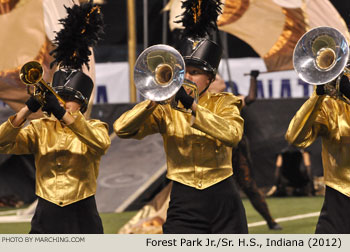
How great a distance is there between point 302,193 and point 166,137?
683cm

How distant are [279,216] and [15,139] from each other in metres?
5.04

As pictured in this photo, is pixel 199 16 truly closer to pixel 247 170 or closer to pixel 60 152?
pixel 60 152

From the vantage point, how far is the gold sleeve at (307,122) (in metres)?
4.09

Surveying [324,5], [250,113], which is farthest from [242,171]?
[250,113]

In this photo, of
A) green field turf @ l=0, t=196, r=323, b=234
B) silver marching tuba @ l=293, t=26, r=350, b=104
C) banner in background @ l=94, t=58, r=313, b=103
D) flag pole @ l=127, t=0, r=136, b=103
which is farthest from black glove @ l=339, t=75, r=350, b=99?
banner in background @ l=94, t=58, r=313, b=103

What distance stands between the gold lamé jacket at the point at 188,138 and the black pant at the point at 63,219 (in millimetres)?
551

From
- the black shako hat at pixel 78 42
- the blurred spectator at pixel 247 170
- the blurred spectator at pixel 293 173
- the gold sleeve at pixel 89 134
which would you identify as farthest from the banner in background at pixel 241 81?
the gold sleeve at pixel 89 134

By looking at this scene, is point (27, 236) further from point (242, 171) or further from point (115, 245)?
point (242, 171)

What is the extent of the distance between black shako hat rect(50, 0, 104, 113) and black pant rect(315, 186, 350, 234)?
151 centimetres

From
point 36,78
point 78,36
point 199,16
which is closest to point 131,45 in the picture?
point 78,36

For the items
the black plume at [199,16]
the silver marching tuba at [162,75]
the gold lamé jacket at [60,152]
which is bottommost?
the gold lamé jacket at [60,152]

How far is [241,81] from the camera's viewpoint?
12.1m

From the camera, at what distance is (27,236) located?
141 inches

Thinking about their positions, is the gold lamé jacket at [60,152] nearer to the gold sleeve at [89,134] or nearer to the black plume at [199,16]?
the gold sleeve at [89,134]
